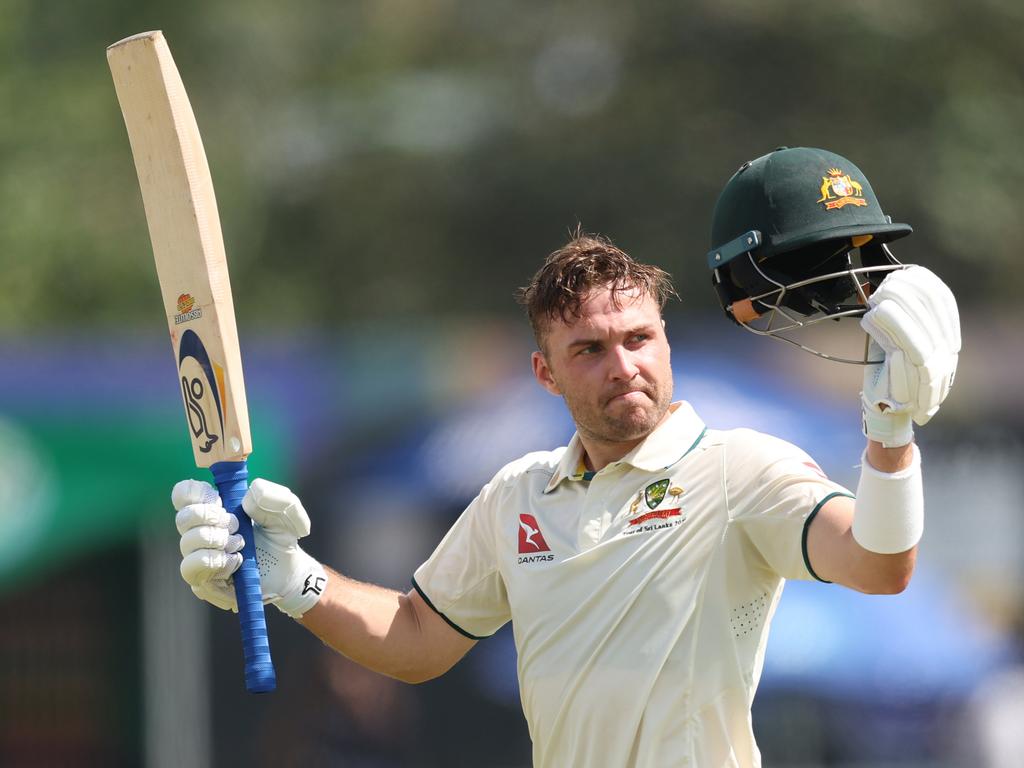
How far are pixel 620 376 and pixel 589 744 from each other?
2.41 ft

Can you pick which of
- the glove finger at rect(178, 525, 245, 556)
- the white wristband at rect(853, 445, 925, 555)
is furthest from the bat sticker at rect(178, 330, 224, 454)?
the white wristband at rect(853, 445, 925, 555)

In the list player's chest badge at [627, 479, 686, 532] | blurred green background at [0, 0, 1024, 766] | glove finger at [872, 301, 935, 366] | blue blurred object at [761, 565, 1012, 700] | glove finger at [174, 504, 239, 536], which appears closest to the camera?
glove finger at [872, 301, 935, 366]

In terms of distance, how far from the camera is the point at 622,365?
130 inches

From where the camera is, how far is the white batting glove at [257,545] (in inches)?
131

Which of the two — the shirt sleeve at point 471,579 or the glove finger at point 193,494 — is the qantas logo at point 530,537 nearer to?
the shirt sleeve at point 471,579

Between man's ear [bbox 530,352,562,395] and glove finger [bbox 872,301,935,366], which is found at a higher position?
man's ear [bbox 530,352,562,395]

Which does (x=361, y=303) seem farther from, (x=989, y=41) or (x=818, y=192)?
(x=818, y=192)

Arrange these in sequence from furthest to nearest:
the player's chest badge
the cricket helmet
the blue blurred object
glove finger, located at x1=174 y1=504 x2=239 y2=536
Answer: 1. the blue blurred object
2. glove finger, located at x1=174 y1=504 x2=239 y2=536
3. the player's chest badge
4. the cricket helmet

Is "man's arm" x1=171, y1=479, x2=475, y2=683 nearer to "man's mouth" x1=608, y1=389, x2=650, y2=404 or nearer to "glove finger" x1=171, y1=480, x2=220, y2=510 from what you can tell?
"glove finger" x1=171, y1=480, x2=220, y2=510

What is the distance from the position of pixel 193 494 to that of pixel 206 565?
17 cm

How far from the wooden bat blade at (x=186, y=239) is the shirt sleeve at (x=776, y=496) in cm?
108

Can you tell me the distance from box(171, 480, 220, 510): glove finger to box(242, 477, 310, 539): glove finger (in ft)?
0.25

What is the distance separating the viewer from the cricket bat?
3.58 metres

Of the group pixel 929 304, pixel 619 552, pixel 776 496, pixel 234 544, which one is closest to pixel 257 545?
pixel 234 544
